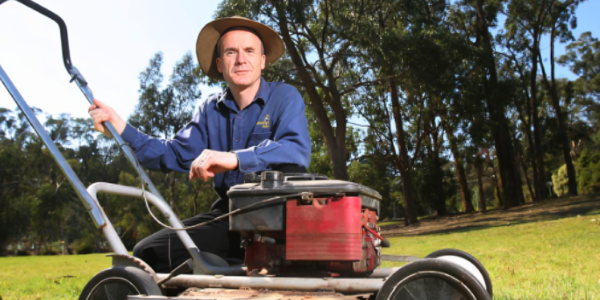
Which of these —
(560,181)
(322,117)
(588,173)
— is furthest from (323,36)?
(560,181)

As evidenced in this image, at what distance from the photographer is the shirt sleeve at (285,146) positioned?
2459 mm

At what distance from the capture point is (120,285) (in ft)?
7.39

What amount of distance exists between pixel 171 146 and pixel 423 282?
65.3 inches

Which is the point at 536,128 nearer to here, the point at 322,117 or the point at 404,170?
the point at 404,170

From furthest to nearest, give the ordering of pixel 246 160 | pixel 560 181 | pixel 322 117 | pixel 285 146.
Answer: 1. pixel 560 181
2. pixel 322 117
3. pixel 285 146
4. pixel 246 160

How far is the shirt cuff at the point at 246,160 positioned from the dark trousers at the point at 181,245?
0.47 metres

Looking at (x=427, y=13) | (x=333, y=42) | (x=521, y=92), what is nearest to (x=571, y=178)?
(x=521, y=92)

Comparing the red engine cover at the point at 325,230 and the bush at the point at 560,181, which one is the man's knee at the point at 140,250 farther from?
the bush at the point at 560,181

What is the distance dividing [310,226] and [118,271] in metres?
0.88

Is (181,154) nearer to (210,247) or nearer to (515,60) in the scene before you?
(210,247)

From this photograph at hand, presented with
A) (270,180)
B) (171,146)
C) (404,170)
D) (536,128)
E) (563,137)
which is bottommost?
(270,180)

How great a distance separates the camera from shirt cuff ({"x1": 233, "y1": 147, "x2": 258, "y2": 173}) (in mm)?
2436

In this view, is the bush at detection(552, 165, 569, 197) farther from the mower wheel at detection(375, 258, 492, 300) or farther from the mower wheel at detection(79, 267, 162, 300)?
the mower wheel at detection(79, 267, 162, 300)

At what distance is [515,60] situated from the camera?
112ft
